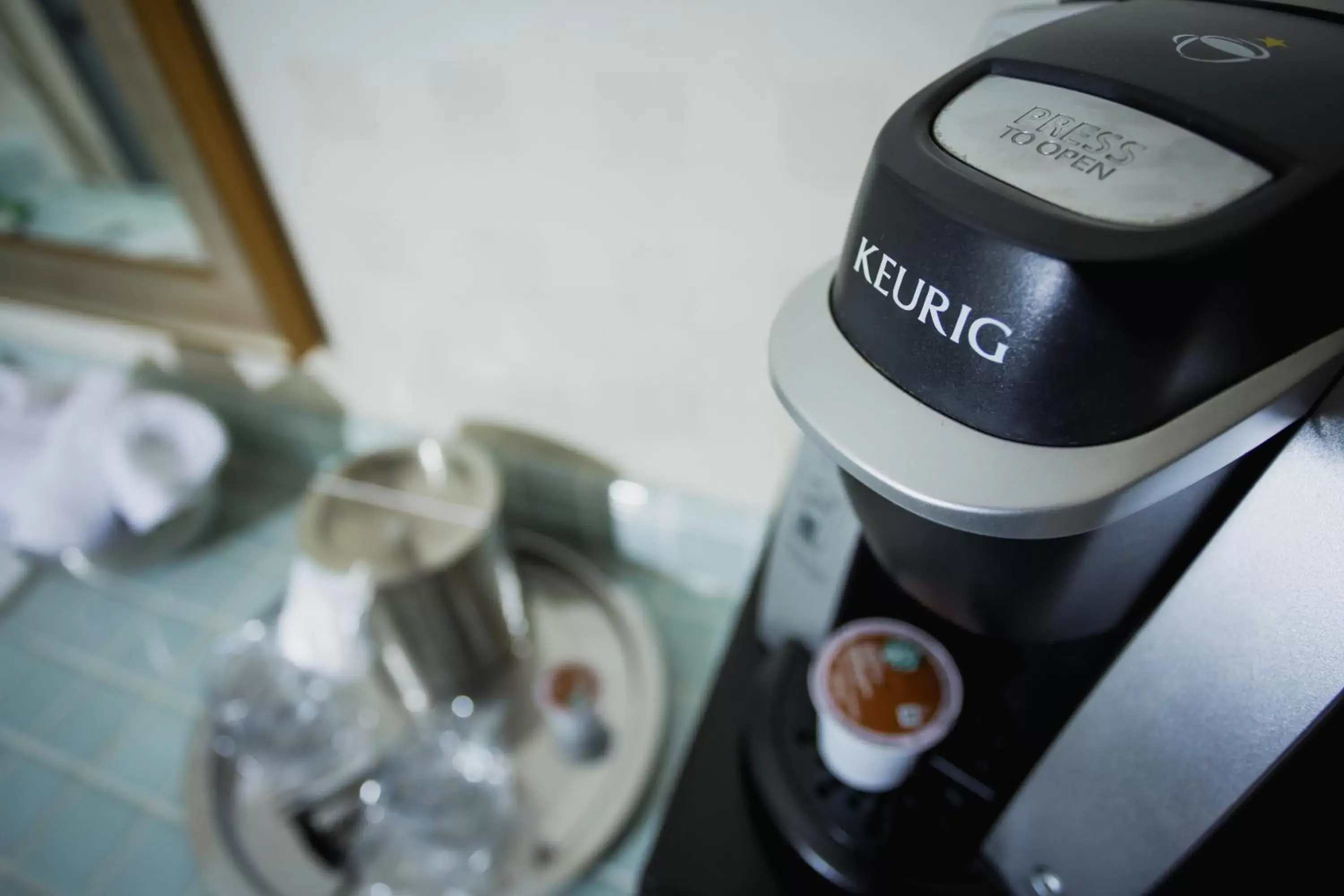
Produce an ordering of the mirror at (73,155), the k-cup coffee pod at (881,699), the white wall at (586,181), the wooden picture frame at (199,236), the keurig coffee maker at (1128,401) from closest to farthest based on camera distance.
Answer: the keurig coffee maker at (1128,401) < the k-cup coffee pod at (881,699) < the white wall at (586,181) < the wooden picture frame at (199,236) < the mirror at (73,155)

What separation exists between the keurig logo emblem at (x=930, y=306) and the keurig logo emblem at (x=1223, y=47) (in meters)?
0.11

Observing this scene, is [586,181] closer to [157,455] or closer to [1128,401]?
[1128,401]

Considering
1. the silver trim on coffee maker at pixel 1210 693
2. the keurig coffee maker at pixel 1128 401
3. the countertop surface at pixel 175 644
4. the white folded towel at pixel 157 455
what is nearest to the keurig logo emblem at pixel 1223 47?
the keurig coffee maker at pixel 1128 401

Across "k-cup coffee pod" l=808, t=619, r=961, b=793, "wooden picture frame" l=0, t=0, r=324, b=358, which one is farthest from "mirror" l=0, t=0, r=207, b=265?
"k-cup coffee pod" l=808, t=619, r=961, b=793

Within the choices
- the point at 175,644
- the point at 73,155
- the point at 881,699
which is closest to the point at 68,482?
the point at 175,644

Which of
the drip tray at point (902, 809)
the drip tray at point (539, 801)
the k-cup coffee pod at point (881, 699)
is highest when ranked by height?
the k-cup coffee pod at point (881, 699)

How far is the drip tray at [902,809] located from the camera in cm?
43

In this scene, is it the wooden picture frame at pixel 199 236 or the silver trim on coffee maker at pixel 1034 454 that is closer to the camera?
the silver trim on coffee maker at pixel 1034 454

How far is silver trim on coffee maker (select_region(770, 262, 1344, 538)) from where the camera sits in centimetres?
22

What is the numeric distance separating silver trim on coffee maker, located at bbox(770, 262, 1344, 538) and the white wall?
13.3 inches

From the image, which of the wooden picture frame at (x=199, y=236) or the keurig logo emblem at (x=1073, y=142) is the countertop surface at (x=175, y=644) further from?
the keurig logo emblem at (x=1073, y=142)

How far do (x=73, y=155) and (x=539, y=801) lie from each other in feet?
2.88

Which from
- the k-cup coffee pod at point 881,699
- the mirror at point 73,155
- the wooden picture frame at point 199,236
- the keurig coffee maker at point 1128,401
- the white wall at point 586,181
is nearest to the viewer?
the keurig coffee maker at point 1128,401

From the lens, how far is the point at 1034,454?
229mm
